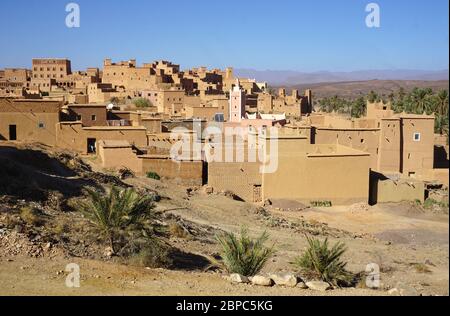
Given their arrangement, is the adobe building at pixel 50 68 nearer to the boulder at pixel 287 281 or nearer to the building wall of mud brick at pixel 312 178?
the building wall of mud brick at pixel 312 178

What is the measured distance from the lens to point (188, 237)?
534 inches

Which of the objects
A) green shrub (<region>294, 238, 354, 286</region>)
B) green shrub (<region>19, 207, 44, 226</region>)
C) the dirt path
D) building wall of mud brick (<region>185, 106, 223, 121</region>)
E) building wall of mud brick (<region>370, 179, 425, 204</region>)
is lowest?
building wall of mud brick (<region>370, 179, 425, 204</region>)

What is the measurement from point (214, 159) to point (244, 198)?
74.6 inches

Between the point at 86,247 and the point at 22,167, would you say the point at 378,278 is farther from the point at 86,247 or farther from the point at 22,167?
the point at 22,167

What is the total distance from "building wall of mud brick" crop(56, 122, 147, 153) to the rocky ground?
1.90m

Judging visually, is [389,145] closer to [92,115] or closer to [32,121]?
[92,115]

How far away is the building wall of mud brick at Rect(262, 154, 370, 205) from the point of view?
20484 mm

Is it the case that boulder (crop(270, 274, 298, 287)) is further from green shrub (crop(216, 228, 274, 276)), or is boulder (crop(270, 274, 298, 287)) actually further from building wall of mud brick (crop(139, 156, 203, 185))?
building wall of mud brick (crop(139, 156, 203, 185))

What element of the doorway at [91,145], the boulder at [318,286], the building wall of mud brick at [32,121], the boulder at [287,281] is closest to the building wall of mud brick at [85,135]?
the doorway at [91,145]

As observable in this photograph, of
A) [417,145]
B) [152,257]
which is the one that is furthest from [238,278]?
[417,145]

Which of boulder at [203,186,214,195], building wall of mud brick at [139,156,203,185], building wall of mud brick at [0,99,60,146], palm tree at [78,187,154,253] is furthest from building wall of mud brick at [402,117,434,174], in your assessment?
Answer: palm tree at [78,187,154,253]

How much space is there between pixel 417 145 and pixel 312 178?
879cm

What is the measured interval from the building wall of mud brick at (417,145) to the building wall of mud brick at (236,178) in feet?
31.5

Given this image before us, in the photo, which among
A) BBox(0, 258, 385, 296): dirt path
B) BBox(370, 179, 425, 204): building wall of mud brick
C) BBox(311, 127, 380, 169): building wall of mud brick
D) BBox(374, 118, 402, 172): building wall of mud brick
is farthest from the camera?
BBox(374, 118, 402, 172): building wall of mud brick
